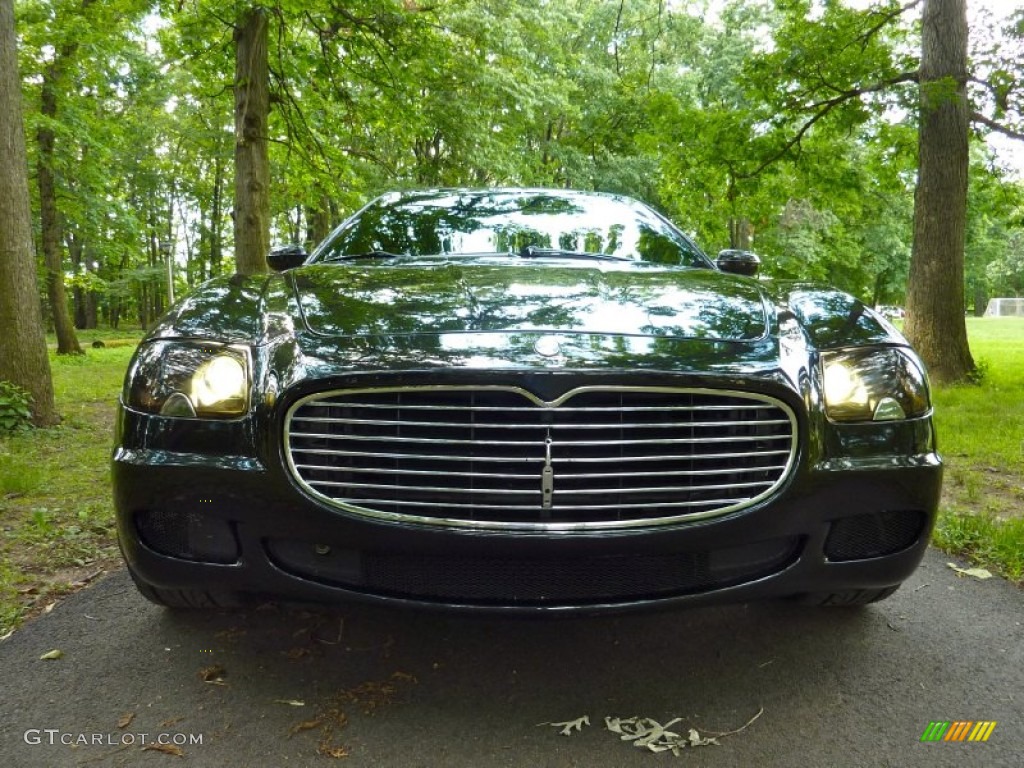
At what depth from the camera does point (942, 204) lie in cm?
803

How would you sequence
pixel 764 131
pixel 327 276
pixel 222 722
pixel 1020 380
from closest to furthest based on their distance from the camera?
pixel 222 722, pixel 327 276, pixel 1020 380, pixel 764 131

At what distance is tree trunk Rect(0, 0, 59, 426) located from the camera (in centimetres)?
575

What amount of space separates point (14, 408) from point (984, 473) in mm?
6936

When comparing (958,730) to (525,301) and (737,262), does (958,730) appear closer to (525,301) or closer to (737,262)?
(525,301)

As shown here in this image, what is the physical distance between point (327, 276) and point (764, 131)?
9.18m

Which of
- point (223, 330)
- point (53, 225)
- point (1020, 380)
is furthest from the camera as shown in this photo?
point (53, 225)

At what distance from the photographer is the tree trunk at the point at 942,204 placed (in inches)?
314

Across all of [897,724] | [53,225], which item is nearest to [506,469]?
[897,724]

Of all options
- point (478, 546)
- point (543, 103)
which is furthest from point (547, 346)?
point (543, 103)

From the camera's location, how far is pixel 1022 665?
7.29 feet

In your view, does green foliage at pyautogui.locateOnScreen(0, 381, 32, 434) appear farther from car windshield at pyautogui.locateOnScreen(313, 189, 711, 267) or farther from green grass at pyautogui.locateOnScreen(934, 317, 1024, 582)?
green grass at pyautogui.locateOnScreen(934, 317, 1024, 582)

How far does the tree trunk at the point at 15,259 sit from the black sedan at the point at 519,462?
476cm

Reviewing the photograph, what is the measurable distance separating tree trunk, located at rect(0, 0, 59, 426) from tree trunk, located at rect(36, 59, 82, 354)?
33.0ft

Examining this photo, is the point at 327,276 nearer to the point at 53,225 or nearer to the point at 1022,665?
the point at 1022,665
